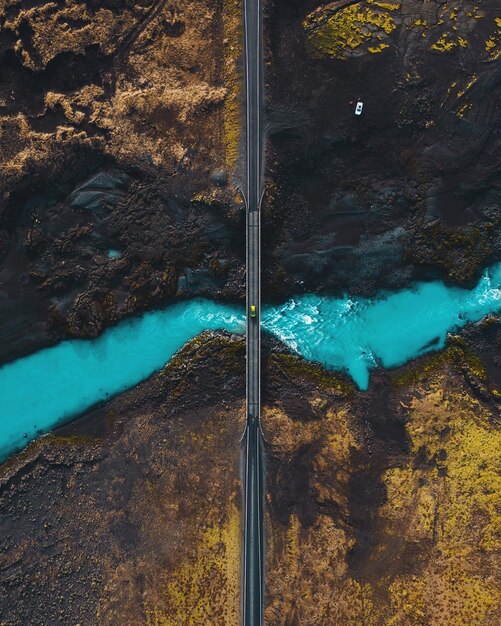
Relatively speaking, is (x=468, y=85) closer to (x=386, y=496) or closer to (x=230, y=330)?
(x=230, y=330)

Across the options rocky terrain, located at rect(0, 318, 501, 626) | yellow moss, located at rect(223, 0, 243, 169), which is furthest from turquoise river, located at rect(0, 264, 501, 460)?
yellow moss, located at rect(223, 0, 243, 169)

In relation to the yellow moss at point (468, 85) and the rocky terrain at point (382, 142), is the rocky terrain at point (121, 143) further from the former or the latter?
the yellow moss at point (468, 85)

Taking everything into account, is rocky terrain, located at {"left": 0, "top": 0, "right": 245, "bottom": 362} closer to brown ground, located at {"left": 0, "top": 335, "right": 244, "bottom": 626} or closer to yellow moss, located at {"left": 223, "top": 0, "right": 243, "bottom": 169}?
yellow moss, located at {"left": 223, "top": 0, "right": 243, "bottom": 169}

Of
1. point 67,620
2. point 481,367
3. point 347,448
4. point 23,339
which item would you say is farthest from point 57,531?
point 481,367

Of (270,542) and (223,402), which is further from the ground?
(223,402)

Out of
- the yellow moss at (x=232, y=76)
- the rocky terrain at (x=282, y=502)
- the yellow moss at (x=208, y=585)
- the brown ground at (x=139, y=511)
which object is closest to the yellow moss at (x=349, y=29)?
the yellow moss at (x=232, y=76)

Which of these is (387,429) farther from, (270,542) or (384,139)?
(384,139)
